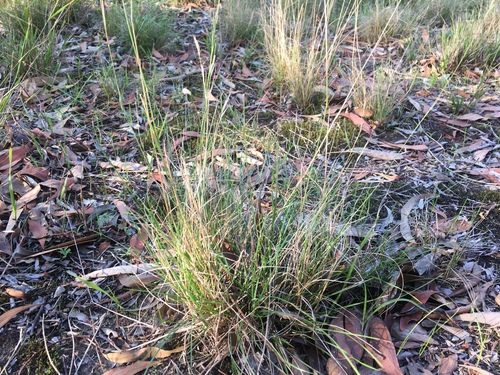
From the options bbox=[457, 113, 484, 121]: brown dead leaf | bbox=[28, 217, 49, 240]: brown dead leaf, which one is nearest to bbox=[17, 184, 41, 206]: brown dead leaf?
bbox=[28, 217, 49, 240]: brown dead leaf

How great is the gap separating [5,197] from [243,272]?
122 cm

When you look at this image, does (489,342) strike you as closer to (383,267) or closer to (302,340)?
(383,267)

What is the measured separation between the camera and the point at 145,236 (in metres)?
1.99

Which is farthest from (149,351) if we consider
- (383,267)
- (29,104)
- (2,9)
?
(2,9)

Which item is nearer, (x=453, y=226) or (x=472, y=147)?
(x=453, y=226)

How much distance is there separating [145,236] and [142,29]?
6.91ft

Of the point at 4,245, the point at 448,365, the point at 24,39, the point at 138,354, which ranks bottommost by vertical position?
the point at 448,365

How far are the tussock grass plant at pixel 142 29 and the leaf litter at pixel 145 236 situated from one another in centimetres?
66

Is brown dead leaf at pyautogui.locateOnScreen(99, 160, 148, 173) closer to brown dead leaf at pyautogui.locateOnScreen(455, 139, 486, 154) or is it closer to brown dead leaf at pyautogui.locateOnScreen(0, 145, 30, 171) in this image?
brown dead leaf at pyautogui.locateOnScreen(0, 145, 30, 171)

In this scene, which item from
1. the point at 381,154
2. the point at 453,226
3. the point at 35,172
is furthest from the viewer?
Result: the point at 381,154

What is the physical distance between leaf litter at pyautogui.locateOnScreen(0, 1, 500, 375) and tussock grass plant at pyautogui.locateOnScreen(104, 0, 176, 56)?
0.66m

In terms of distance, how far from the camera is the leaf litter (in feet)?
5.34

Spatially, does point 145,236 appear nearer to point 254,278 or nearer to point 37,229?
point 37,229

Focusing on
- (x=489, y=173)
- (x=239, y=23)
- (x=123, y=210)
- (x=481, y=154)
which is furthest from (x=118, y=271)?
(x=239, y=23)
